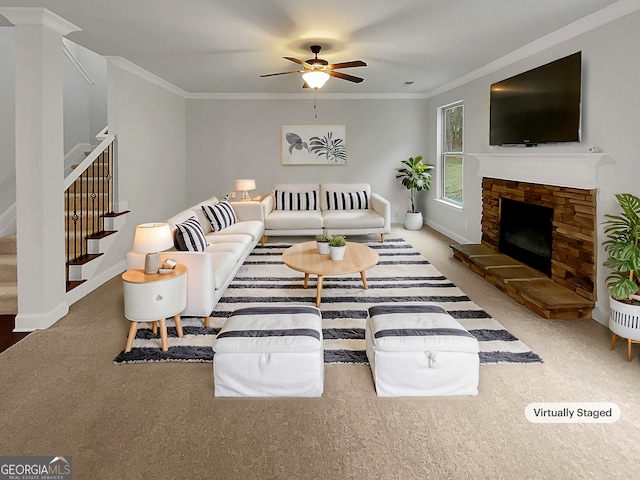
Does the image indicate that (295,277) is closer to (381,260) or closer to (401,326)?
(381,260)

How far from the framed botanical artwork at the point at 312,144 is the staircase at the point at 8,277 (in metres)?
4.72

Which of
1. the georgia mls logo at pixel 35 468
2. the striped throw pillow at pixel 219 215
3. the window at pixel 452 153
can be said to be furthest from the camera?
the window at pixel 452 153

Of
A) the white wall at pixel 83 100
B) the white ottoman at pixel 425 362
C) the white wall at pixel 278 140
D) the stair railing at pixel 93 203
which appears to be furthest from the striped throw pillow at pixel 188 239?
the white wall at pixel 278 140

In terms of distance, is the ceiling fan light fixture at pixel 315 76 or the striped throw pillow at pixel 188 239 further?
the ceiling fan light fixture at pixel 315 76

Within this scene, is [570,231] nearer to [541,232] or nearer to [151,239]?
[541,232]

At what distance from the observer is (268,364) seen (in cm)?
257

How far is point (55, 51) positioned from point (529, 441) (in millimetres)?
4429

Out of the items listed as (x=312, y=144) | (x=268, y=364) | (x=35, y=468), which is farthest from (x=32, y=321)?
(x=312, y=144)

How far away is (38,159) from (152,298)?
1622mm

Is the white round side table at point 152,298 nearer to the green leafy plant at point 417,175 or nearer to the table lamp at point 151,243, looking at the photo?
the table lamp at point 151,243

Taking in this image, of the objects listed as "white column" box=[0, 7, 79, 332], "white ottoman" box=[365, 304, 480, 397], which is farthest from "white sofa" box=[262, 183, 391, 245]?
"white ottoman" box=[365, 304, 480, 397]

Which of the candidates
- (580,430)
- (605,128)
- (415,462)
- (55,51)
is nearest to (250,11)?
(55,51)

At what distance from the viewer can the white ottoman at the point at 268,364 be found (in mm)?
2555

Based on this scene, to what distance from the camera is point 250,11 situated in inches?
143
